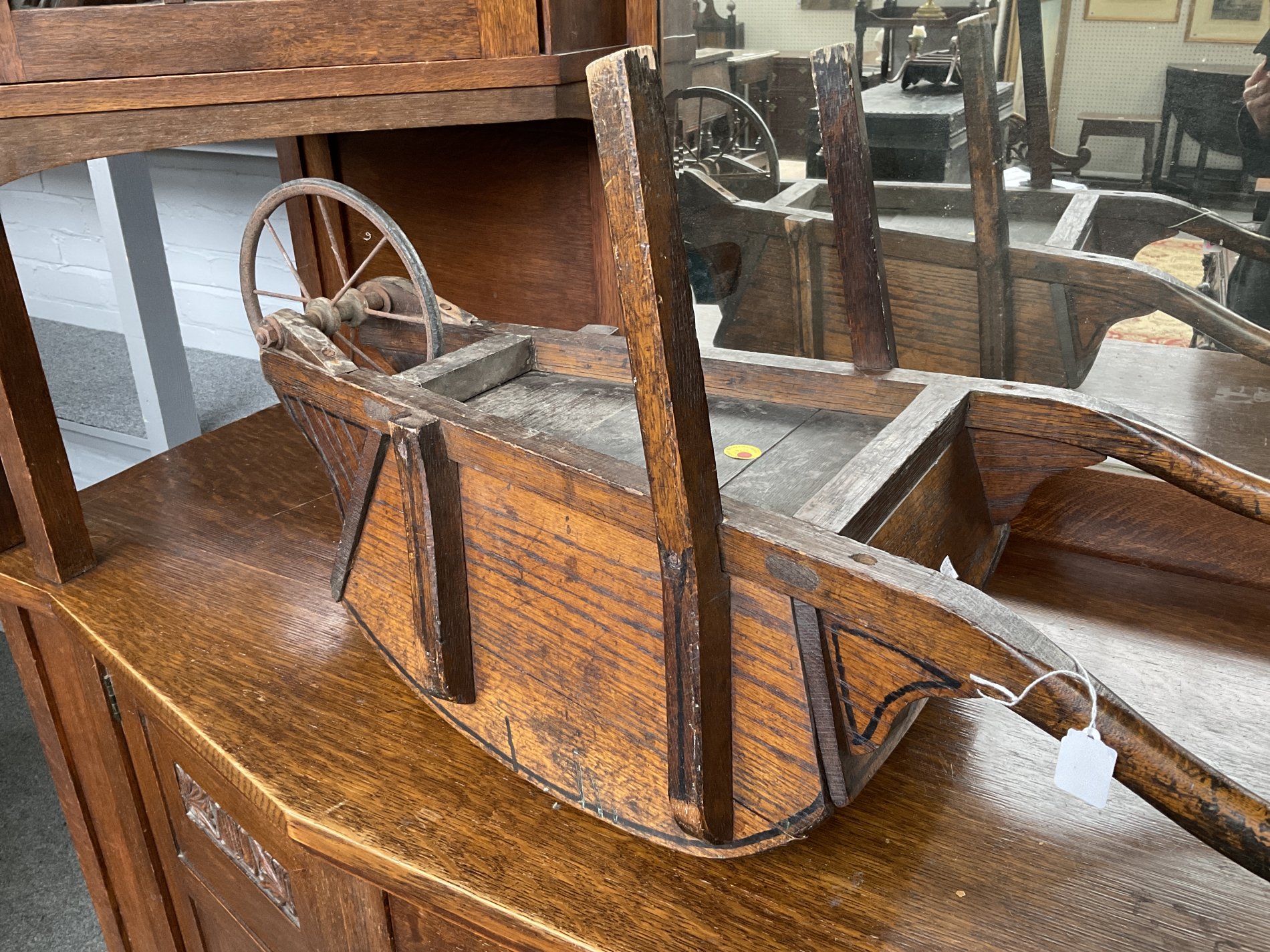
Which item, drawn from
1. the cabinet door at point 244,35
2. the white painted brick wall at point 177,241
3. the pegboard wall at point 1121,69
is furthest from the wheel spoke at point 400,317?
the white painted brick wall at point 177,241

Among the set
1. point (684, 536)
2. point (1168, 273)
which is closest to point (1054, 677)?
point (684, 536)

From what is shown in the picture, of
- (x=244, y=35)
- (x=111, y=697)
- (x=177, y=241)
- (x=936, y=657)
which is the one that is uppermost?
(x=244, y=35)

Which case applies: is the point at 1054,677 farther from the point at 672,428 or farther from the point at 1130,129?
the point at 1130,129

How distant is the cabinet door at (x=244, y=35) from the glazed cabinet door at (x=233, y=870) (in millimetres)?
670

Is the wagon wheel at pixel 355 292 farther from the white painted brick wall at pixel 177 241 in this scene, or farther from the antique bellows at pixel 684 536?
the white painted brick wall at pixel 177 241

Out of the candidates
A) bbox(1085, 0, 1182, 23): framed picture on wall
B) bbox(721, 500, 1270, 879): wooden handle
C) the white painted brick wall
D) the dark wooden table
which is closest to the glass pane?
bbox(1085, 0, 1182, 23): framed picture on wall

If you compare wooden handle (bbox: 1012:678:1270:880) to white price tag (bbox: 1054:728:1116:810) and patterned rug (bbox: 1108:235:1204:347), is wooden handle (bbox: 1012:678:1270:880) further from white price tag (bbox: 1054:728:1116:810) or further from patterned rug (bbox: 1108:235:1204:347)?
patterned rug (bbox: 1108:235:1204:347)

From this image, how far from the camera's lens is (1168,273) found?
3.59ft

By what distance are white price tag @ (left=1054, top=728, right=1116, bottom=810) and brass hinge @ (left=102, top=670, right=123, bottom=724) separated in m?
1.03

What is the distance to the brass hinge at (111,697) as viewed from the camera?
119cm

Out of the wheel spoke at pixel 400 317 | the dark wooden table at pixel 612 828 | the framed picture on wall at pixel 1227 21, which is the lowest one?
the dark wooden table at pixel 612 828

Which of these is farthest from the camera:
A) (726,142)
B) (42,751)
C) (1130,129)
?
(42,751)

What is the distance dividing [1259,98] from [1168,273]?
185 mm

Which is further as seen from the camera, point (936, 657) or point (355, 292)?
point (355, 292)
